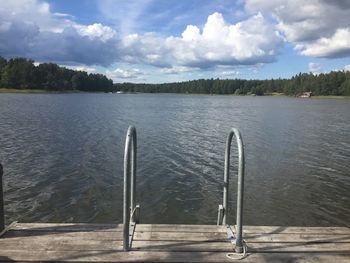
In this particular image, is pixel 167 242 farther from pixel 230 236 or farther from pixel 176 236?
pixel 230 236

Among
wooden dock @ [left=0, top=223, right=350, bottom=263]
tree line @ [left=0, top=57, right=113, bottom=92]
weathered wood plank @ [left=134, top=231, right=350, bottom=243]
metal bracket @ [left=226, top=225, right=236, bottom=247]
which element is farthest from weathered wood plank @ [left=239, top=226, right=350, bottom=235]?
tree line @ [left=0, top=57, right=113, bottom=92]

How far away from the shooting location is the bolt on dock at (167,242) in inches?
A: 216

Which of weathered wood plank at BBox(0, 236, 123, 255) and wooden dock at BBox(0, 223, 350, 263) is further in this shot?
weathered wood plank at BBox(0, 236, 123, 255)

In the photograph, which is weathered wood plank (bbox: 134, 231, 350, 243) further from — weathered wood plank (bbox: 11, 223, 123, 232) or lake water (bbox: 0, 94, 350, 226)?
lake water (bbox: 0, 94, 350, 226)

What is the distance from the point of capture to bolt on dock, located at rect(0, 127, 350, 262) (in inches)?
216

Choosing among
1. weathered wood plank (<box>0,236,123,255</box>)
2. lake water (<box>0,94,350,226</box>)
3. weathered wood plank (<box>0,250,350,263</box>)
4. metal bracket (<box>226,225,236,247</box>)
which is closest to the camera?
weathered wood plank (<box>0,250,350,263</box>)

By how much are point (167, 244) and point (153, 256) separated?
43cm

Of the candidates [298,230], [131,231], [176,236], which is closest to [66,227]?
[131,231]

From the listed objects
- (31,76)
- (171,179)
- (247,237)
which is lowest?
(171,179)

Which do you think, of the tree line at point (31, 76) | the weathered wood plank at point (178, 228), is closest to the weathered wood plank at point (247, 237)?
the weathered wood plank at point (178, 228)

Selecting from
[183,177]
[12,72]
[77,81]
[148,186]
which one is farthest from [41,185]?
[77,81]

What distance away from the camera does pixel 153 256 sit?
5504 mm

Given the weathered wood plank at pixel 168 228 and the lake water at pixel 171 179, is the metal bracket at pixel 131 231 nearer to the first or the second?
the weathered wood plank at pixel 168 228

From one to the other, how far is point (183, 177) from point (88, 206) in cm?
507
